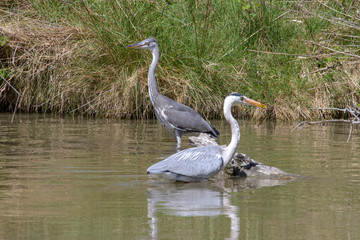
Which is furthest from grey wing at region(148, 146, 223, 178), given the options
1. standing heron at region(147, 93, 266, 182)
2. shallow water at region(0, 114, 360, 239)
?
shallow water at region(0, 114, 360, 239)

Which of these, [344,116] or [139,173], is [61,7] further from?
[139,173]

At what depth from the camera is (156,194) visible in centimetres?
612

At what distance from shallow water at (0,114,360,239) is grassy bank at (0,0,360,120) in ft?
9.91

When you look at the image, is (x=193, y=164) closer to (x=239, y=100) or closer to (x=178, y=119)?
(x=239, y=100)

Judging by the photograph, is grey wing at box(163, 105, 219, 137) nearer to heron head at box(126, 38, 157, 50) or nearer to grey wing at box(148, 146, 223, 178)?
heron head at box(126, 38, 157, 50)

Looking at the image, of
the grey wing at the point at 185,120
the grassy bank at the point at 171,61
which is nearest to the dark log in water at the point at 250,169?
the grey wing at the point at 185,120

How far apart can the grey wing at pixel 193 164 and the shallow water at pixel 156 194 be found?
16 cm

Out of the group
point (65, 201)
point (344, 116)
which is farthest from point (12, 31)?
point (65, 201)

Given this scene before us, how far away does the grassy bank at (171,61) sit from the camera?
13.5m

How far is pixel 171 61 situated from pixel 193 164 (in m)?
7.09

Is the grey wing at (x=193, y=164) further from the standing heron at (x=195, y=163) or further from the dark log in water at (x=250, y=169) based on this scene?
the dark log in water at (x=250, y=169)

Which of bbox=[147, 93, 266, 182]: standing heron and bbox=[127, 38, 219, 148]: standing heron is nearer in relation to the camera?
bbox=[147, 93, 266, 182]: standing heron

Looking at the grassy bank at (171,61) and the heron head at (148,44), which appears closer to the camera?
the heron head at (148,44)

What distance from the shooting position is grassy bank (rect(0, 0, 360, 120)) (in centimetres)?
1345
